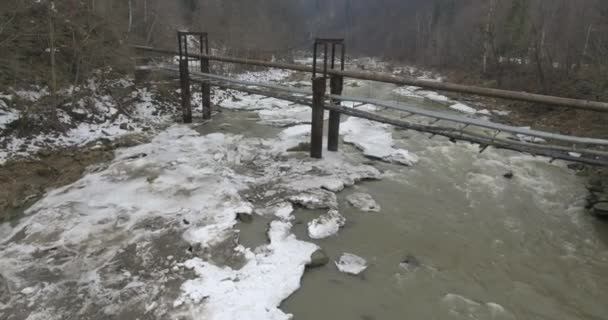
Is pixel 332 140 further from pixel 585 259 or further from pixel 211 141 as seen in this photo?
pixel 585 259

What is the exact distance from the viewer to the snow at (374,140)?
971 centimetres

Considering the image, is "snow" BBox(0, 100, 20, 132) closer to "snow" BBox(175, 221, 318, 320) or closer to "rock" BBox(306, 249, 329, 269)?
"snow" BBox(175, 221, 318, 320)

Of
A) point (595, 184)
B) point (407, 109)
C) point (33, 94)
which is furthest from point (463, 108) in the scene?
point (33, 94)

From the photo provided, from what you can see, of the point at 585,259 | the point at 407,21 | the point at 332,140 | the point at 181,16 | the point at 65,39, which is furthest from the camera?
the point at 407,21

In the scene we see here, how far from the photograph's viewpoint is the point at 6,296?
444cm

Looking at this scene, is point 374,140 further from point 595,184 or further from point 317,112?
point 595,184

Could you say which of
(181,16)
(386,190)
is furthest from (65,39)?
(181,16)

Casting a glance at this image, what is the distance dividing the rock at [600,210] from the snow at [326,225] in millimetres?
5285

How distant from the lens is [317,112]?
A: 27.9 ft

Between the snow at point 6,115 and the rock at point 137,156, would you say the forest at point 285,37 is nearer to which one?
the snow at point 6,115

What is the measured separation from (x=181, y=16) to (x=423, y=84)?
33682 millimetres

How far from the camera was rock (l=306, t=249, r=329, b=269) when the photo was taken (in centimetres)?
530

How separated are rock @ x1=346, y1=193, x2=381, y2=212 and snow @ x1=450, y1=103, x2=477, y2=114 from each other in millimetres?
12512

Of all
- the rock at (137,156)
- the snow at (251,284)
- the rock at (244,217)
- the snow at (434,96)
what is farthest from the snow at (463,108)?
the rock at (137,156)
